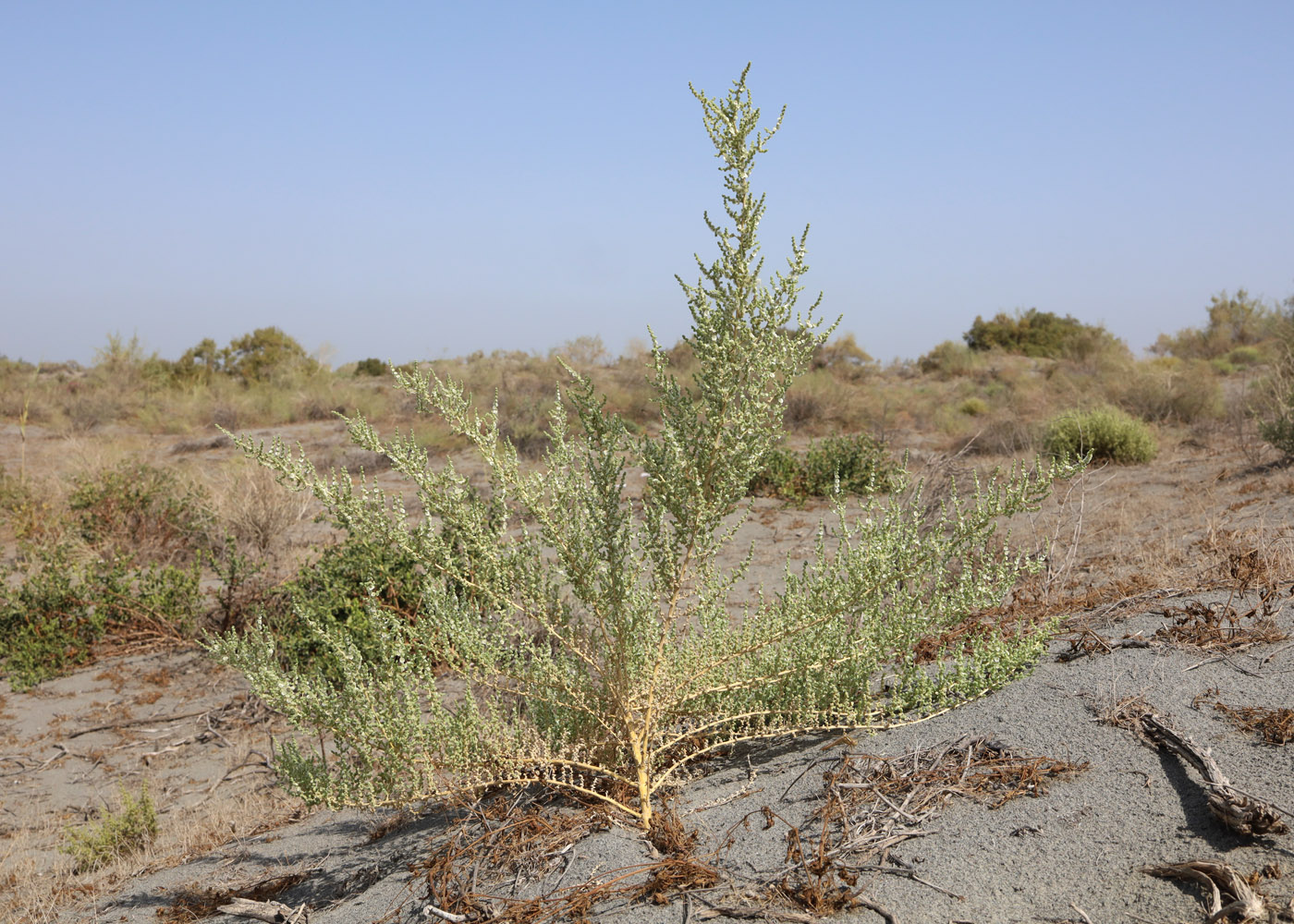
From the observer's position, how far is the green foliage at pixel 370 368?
93.7 ft

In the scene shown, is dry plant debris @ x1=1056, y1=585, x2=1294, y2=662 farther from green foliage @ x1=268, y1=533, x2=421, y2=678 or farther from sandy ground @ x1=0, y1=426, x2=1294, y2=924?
green foliage @ x1=268, y1=533, x2=421, y2=678

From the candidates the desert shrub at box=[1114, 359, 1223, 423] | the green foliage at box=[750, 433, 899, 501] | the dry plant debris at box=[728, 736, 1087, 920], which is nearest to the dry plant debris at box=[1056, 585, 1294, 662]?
the dry plant debris at box=[728, 736, 1087, 920]

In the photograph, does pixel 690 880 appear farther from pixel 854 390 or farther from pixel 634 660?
pixel 854 390

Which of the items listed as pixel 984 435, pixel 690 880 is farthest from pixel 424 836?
pixel 984 435

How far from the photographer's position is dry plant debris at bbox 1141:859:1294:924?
1.83 metres

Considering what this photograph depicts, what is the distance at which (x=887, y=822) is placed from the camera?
7.96ft

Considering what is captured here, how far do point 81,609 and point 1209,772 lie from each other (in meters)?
7.46

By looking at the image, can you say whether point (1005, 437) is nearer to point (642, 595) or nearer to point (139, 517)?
point (139, 517)

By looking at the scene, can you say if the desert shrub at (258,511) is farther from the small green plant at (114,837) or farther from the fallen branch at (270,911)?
the fallen branch at (270,911)

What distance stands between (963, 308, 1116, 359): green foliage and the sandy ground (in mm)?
26854

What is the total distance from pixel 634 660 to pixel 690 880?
65 centimetres

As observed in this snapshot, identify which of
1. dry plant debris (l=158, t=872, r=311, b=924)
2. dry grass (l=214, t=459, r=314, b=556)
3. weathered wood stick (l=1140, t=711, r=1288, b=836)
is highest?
dry grass (l=214, t=459, r=314, b=556)

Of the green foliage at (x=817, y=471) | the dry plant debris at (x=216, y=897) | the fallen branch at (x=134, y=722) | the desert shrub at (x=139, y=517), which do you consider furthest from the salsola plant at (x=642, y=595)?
the green foliage at (x=817, y=471)

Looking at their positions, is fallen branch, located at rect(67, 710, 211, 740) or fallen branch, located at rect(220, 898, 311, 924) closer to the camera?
fallen branch, located at rect(220, 898, 311, 924)
